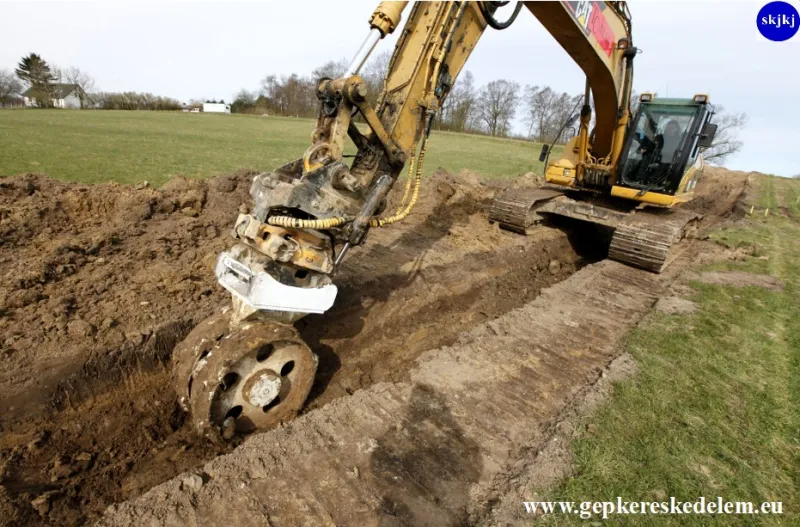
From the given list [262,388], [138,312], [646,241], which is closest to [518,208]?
[646,241]

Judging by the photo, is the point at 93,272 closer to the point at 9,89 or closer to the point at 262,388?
the point at 262,388

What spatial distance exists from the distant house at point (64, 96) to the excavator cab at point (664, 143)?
77577 millimetres

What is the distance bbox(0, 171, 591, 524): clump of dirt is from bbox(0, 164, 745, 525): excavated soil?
0.01 metres

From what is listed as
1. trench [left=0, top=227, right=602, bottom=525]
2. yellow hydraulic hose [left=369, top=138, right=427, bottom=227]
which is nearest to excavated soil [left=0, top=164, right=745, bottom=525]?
trench [left=0, top=227, right=602, bottom=525]

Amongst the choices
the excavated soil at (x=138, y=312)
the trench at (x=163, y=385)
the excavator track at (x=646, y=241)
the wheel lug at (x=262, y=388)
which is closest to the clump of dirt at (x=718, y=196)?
the excavator track at (x=646, y=241)

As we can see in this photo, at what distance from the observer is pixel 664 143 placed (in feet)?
24.1

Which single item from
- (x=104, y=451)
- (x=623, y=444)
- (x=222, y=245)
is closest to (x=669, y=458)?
(x=623, y=444)

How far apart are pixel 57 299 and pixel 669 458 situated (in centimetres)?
567

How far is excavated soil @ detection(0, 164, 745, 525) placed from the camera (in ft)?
10.8

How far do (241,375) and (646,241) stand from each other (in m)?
6.58

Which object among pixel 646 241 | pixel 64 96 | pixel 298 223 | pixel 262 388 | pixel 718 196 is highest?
pixel 64 96

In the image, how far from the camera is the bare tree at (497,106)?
194 ft

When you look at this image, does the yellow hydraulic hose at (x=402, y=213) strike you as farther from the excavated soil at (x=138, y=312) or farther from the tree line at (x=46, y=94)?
the tree line at (x=46, y=94)

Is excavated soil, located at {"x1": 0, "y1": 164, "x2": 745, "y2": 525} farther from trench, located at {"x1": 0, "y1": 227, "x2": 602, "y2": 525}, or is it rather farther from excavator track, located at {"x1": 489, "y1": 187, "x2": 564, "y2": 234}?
excavator track, located at {"x1": 489, "y1": 187, "x2": 564, "y2": 234}
